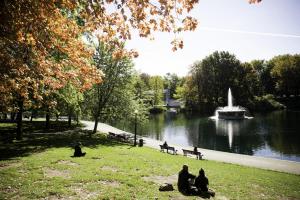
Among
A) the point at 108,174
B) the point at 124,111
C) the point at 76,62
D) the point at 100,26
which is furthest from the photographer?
the point at 124,111

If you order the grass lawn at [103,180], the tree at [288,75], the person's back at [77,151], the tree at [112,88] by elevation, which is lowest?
the grass lawn at [103,180]

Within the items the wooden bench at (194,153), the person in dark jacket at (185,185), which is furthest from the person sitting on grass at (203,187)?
the wooden bench at (194,153)

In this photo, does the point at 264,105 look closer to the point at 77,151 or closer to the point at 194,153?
the point at 194,153

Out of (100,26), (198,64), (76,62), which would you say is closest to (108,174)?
(76,62)

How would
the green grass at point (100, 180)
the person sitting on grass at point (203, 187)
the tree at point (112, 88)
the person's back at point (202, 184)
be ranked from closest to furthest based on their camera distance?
the green grass at point (100, 180), the person sitting on grass at point (203, 187), the person's back at point (202, 184), the tree at point (112, 88)

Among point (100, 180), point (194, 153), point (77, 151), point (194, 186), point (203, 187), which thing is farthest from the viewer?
point (194, 153)

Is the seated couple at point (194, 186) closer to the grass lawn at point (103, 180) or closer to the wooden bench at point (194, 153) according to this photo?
the grass lawn at point (103, 180)

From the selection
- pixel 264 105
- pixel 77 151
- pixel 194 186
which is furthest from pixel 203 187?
pixel 264 105

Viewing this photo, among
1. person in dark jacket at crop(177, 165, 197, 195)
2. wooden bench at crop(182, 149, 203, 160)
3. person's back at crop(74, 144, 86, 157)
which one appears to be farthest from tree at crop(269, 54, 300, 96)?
person in dark jacket at crop(177, 165, 197, 195)

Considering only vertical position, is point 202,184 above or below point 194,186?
above

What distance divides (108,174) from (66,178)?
2.33 m

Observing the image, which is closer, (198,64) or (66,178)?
(66,178)

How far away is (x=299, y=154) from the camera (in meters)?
33.6

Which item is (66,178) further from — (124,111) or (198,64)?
(198,64)
